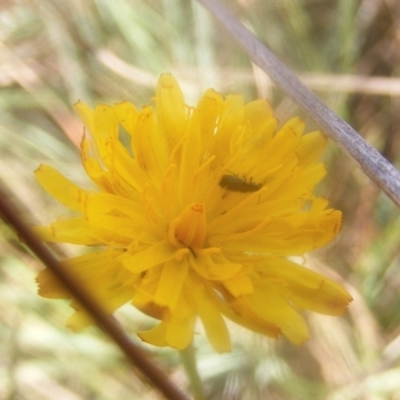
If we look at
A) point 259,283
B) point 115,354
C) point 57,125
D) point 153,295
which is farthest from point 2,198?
point 57,125

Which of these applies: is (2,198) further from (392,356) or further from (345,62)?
(345,62)

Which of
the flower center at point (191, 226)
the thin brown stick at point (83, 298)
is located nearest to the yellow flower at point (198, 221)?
the flower center at point (191, 226)

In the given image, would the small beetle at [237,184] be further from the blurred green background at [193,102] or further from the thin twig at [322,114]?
the blurred green background at [193,102]

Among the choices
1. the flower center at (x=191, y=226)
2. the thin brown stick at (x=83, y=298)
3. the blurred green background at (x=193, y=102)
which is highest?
the blurred green background at (x=193, y=102)

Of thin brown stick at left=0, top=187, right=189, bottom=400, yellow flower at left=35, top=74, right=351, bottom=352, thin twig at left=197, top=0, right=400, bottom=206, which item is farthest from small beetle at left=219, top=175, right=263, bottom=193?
thin brown stick at left=0, top=187, right=189, bottom=400

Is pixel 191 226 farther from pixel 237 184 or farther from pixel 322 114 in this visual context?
pixel 322 114

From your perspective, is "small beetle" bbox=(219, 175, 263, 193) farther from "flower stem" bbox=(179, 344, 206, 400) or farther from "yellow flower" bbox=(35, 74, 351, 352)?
"flower stem" bbox=(179, 344, 206, 400)
